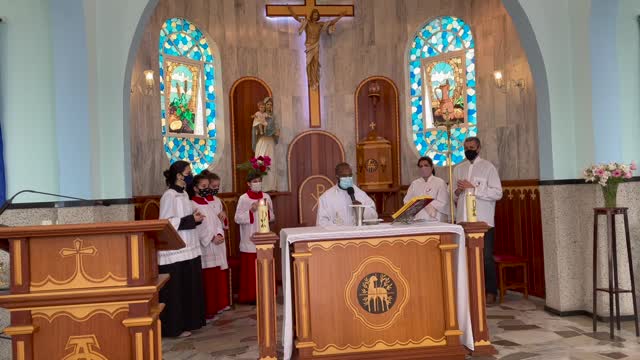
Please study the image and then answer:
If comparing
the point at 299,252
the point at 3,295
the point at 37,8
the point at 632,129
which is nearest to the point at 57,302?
the point at 3,295

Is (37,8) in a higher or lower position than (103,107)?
higher

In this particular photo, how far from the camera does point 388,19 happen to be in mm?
11211

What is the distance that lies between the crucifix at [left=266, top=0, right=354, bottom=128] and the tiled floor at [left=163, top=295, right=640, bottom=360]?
4644 millimetres

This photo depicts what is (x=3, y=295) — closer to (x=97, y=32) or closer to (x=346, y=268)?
(x=346, y=268)

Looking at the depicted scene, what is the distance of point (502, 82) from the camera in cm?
941

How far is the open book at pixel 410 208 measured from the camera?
5688 millimetres

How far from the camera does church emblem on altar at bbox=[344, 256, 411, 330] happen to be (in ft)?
18.4

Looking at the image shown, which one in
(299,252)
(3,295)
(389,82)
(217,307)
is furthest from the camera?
(389,82)

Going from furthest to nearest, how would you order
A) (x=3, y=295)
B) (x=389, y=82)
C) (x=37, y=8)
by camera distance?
1. (x=389, y=82)
2. (x=37, y=8)
3. (x=3, y=295)

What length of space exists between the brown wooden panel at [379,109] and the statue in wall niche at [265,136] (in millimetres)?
1631

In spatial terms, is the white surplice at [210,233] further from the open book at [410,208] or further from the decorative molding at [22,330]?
the decorative molding at [22,330]

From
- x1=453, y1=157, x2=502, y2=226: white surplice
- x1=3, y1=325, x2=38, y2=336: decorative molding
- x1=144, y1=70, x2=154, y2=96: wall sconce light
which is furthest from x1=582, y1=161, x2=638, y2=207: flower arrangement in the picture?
x1=144, y1=70, x2=154, y2=96: wall sconce light

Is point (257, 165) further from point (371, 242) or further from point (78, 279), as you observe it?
point (78, 279)

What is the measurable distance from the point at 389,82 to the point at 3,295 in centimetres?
860
